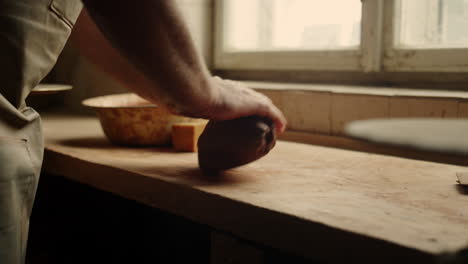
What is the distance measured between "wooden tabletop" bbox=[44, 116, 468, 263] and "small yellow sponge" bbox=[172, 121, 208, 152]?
0.13 ft

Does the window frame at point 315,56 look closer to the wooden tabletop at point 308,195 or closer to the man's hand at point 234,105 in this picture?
the wooden tabletop at point 308,195

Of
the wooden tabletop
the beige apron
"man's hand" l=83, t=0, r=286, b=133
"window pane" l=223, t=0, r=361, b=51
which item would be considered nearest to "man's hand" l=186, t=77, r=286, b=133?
"man's hand" l=83, t=0, r=286, b=133

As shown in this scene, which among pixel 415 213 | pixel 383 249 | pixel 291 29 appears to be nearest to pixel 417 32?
pixel 291 29

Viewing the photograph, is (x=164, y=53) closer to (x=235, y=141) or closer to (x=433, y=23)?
(x=235, y=141)

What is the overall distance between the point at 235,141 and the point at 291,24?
3.29ft

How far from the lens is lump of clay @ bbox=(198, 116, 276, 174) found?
991mm

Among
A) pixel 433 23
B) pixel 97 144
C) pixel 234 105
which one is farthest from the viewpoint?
pixel 433 23

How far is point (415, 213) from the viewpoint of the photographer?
2.54 feet

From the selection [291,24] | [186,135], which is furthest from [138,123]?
[291,24]

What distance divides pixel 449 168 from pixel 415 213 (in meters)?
0.40

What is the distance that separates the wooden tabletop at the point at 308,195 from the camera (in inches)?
26.9

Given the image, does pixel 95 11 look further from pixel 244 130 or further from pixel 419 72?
pixel 419 72

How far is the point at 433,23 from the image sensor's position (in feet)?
5.00

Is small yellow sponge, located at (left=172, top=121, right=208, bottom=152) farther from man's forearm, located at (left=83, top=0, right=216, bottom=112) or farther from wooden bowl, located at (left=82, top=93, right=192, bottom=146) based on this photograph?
man's forearm, located at (left=83, top=0, right=216, bottom=112)
